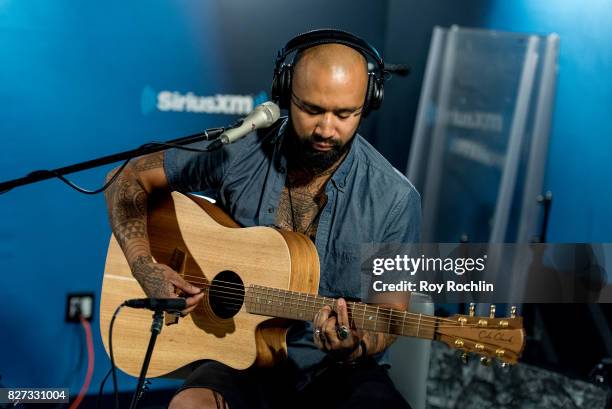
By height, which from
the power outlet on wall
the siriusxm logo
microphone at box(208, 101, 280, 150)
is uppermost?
the siriusxm logo

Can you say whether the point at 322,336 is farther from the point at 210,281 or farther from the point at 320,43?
the point at 320,43

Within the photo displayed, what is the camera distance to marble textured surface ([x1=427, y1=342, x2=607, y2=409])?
11.2 ft

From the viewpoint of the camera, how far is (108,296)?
300 centimetres

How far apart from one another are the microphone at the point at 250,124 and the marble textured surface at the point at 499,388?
174 cm

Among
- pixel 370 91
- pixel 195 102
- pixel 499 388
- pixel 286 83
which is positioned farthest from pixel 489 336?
pixel 195 102

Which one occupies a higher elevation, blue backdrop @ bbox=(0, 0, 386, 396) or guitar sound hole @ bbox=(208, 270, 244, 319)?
blue backdrop @ bbox=(0, 0, 386, 396)

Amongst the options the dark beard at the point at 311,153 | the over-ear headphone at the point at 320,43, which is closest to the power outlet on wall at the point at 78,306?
the dark beard at the point at 311,153

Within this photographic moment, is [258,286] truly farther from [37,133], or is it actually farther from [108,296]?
[37,133]

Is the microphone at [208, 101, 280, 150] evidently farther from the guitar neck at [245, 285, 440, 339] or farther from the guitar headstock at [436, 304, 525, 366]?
the guitar headstock at [436, 304, 525, 366]

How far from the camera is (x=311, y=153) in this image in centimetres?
276

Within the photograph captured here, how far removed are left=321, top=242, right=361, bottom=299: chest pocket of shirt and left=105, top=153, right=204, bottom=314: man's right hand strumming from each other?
519 mm

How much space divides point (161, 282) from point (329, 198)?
2.05 feet

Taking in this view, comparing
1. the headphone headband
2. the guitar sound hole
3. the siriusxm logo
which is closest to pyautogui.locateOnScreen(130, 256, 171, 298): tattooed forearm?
the guitar sound hole

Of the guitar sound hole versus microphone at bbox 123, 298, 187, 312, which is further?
the guitar sound hole
